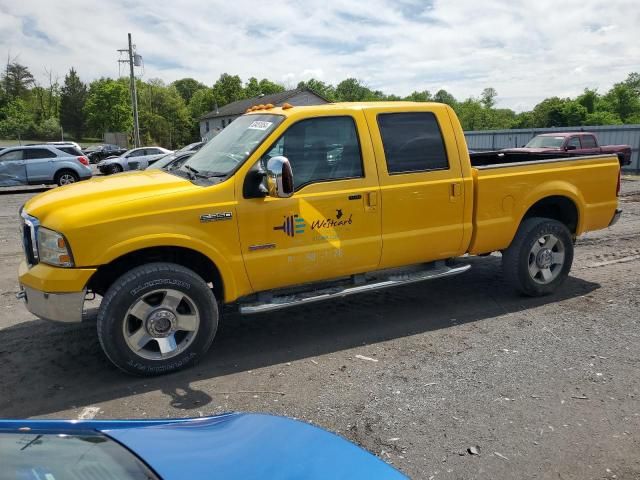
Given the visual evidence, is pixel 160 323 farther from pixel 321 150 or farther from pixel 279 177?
pixel 321 150

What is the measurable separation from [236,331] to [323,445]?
3.28 meters

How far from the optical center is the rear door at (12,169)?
18.1 m

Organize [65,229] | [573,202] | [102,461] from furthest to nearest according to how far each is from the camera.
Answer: [573,202] < [65,229] < [102,461]

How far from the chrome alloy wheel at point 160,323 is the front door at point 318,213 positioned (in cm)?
61

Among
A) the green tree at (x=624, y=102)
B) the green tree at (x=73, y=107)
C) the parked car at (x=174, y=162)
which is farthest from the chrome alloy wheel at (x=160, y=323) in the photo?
the green tree at (x=73, y=107)

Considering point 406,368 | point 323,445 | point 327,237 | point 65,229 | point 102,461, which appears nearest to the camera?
point 102,461

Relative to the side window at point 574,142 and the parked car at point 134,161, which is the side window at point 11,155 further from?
the side window at point 574,142

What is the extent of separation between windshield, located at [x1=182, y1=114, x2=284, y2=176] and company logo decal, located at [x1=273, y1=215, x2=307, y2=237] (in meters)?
0.61

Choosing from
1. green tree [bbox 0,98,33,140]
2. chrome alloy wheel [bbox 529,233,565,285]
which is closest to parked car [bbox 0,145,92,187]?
chrome alloy wheel [bbox 529,233,565,285]

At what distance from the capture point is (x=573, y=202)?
5.95m

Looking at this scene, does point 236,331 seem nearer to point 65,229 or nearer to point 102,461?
point 65,229

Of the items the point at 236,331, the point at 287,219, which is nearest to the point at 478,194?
the point at 287,219

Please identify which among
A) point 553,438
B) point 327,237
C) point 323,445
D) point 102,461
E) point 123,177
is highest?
point 123,177

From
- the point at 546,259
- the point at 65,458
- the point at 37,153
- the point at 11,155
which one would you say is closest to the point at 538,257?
the point at 546,259
